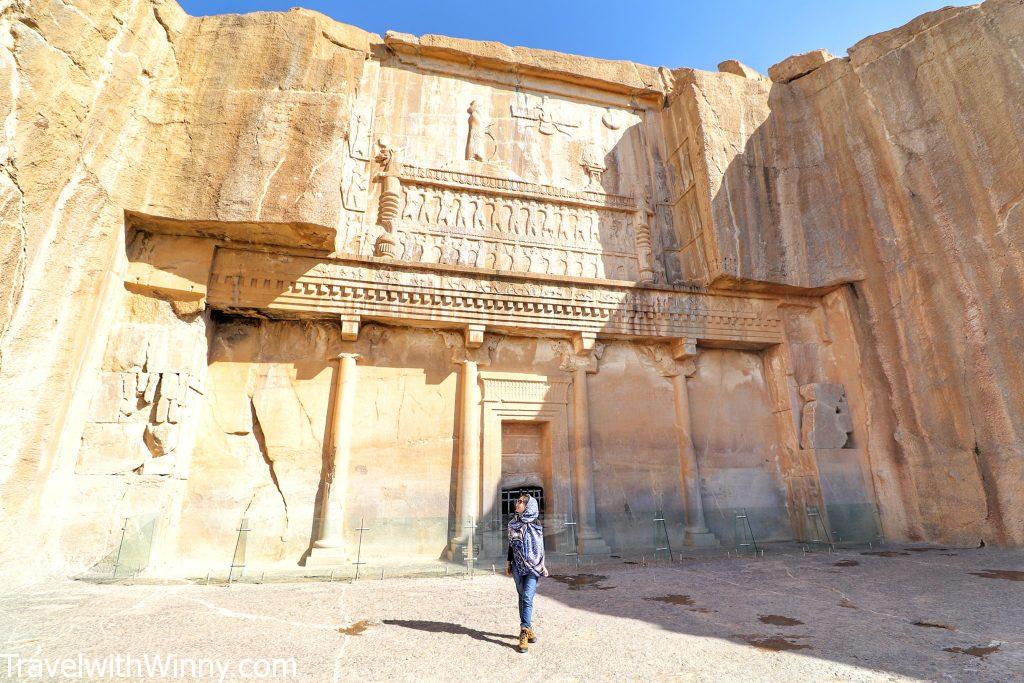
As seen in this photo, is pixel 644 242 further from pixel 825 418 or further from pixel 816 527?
pixel 816 527

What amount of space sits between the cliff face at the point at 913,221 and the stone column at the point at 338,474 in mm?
6270

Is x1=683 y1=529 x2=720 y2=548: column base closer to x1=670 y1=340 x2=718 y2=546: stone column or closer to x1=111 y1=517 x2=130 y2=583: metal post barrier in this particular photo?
x1=670 y1=340 x2=718 y2=546: stone column

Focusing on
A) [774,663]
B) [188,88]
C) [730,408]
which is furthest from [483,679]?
[188,88]

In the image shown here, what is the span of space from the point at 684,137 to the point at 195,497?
10213 mm

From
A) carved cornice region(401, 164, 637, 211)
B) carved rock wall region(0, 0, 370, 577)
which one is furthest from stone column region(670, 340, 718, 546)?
carved rock wall region(0, 0, 370, 577)

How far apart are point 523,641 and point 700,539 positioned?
211 inches

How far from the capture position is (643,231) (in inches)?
360

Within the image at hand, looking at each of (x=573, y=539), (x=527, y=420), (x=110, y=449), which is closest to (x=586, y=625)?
(x=573, y=539)

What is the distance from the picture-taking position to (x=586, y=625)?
12.0 ft

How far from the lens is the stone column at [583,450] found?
718 cm

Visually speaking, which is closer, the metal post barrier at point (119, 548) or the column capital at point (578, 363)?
the metal post barrier at point (119, 548)

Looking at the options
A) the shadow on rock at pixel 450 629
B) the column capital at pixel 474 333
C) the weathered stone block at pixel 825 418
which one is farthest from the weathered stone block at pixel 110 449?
the weathered stone block at pixel 825 418

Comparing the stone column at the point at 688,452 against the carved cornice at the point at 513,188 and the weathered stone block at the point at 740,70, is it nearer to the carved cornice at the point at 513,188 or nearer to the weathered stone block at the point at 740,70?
the carved cornice at the point at 513,188

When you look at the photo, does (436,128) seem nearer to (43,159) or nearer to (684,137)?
(684,137)
